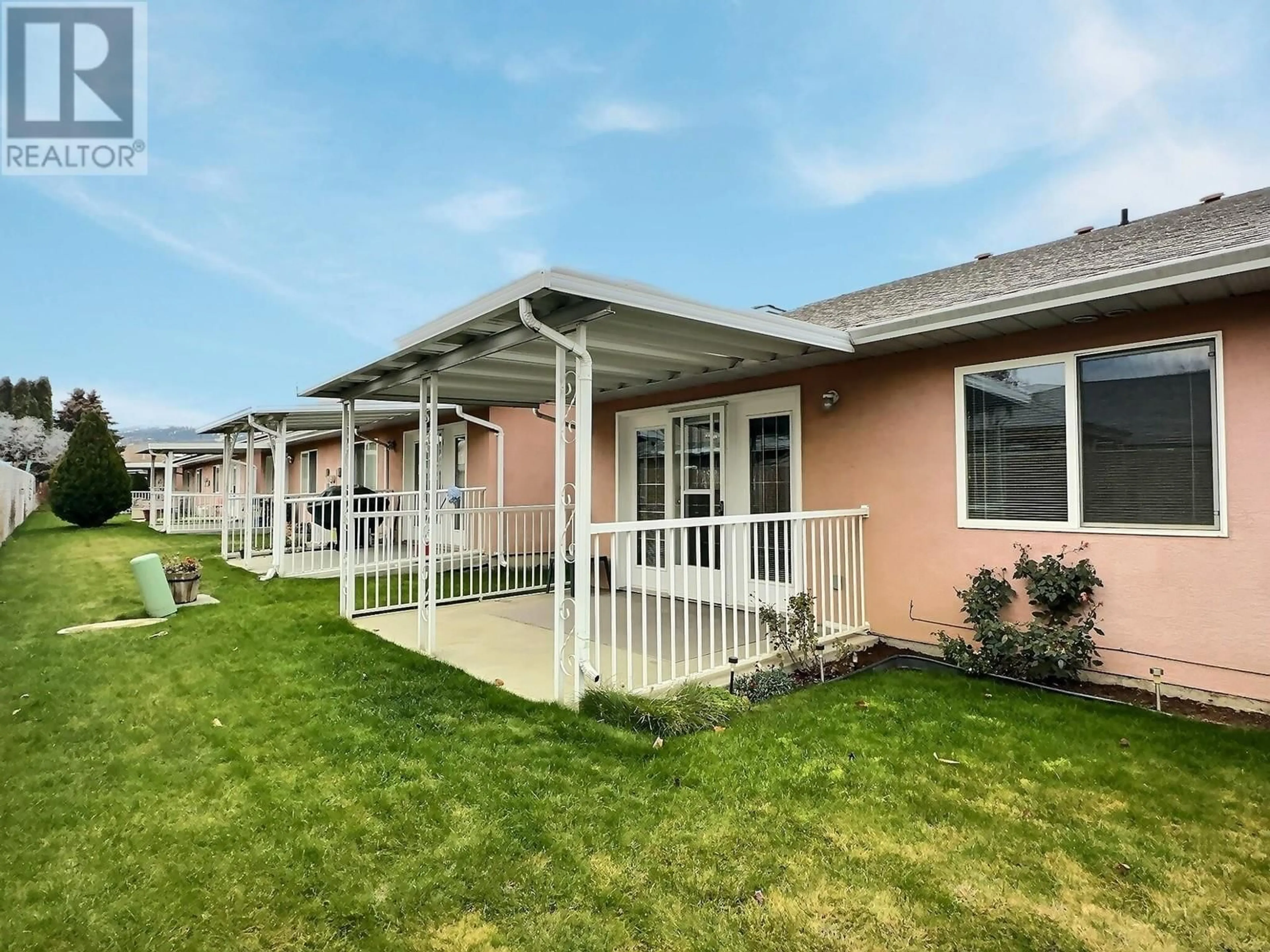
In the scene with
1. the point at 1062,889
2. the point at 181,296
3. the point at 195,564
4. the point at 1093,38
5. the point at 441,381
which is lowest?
the point at 1062,889

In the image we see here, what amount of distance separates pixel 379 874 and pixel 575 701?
1800 mm

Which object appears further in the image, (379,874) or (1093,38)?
(1093,38)

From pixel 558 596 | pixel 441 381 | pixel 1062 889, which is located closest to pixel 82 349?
pixel 441 381

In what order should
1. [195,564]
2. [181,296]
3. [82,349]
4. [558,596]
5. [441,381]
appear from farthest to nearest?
1. [82,349]
2. [181,296]
3. [195,564]
4. [441,381]
5. [558,596]

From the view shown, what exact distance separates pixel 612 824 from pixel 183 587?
766 cm

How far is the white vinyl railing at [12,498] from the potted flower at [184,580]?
421 inches

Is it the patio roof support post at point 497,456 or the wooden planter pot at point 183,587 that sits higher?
the patio roof support post at point 497,456

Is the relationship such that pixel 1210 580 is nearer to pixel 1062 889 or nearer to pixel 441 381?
pixel 1062 889

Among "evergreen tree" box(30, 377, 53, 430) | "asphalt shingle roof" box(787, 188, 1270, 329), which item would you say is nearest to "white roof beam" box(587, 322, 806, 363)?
"asphalt shingle roof" box(787, 188, 1270, 329)

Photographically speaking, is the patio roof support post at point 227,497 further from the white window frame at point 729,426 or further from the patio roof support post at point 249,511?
the white window frame at point 729,426

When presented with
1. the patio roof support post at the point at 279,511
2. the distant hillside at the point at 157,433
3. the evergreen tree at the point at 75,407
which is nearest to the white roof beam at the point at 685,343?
the patio roof support post at the point at 279,511

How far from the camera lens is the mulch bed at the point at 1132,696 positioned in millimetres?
3961

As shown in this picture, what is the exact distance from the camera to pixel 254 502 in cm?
1232

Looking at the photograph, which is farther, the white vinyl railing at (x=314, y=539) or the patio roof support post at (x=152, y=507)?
the patio roof support post at (x=152, y=507)
